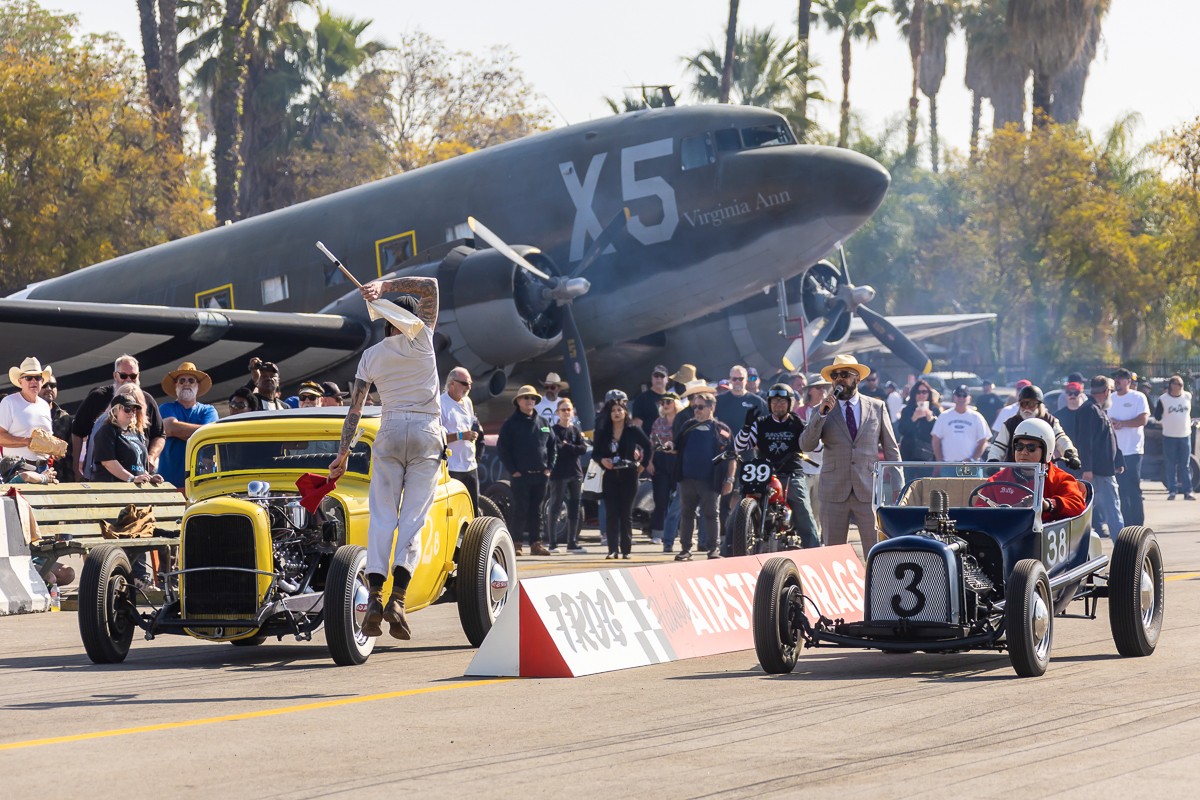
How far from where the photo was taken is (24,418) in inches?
607

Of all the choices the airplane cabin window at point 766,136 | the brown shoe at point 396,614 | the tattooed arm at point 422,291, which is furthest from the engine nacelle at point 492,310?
the brown shoe at point 396,614

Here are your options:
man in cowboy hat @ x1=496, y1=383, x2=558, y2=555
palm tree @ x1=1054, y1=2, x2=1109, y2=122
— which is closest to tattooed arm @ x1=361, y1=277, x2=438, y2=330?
man in cowboy hat @ x1=496, y1=383, x2=558, y2=555

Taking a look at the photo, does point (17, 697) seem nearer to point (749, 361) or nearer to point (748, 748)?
point (748, 748)

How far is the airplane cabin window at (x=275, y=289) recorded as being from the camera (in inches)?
1104

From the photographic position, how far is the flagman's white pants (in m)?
9.91

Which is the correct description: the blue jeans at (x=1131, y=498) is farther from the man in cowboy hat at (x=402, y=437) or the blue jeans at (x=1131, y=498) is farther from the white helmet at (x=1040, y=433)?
the man in cowboy hat at (x=402, y=437)

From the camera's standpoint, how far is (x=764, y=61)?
199 ft

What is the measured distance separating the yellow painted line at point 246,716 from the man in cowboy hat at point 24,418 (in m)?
7.57

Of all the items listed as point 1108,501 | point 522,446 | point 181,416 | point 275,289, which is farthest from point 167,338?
point 1108,501

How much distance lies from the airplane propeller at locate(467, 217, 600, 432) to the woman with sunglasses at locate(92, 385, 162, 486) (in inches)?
377

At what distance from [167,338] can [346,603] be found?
1626 cm

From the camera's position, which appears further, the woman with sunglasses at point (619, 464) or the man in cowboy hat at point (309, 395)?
the woman with sunglasses at point (619, 464)

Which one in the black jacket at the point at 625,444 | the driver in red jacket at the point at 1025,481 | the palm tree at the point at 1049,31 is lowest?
the driver in red jacket at the point at 1025,481

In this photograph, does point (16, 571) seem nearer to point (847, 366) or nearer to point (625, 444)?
point (847, 366)
